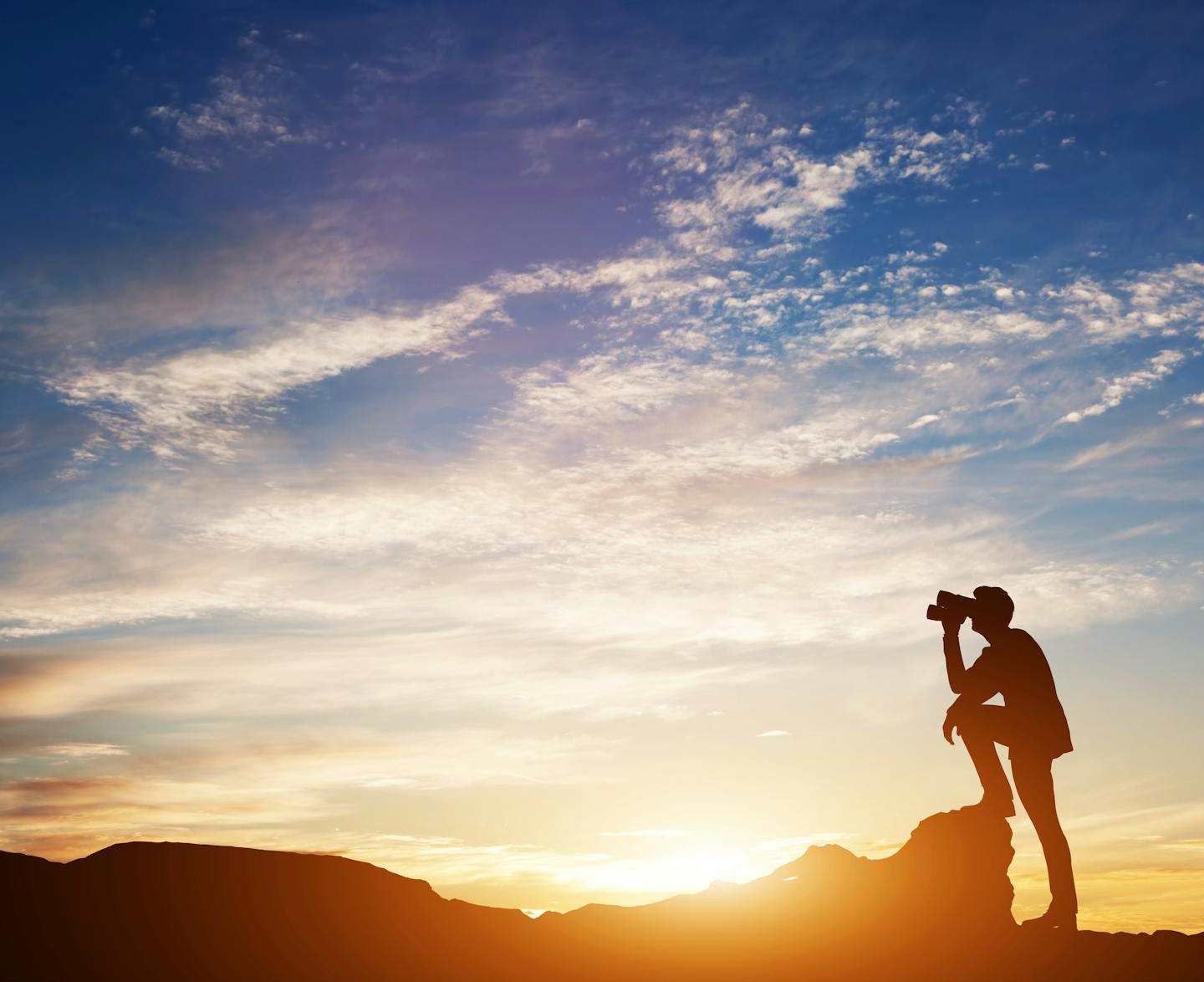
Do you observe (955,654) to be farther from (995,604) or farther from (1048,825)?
(1048,825)

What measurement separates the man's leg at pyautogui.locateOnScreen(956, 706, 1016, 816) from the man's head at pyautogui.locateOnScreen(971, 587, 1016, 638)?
1.41 meters

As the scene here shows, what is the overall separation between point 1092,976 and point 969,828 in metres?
3.09

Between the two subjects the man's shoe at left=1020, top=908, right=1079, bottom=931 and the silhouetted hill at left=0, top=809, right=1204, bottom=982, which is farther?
the man's shoe at left=1020, top=908, right=1079, bottom=931

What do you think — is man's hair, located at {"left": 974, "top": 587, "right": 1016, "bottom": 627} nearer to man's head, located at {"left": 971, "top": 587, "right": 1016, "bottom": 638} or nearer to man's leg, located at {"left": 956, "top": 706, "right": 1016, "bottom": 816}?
man's head, located at {"left": 971, "top": 587, "right": 1016, "bottom": 638}

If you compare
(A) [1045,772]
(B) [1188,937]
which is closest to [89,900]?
(A) [1045,772]

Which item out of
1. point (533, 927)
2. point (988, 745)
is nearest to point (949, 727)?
point (988, 745)

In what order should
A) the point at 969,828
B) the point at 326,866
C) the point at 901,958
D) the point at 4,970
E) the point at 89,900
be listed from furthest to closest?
the point at 969,828
the point at 901,958
the point at 326,866
the point at 89,900
the point at 4,970

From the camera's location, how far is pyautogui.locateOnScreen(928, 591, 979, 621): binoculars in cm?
2061

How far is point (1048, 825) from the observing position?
66.8ft

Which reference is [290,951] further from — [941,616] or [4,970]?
[941,616]

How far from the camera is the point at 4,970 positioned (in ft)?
51.3

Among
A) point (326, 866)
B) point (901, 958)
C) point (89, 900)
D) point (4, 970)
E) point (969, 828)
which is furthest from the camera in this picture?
point (969, 828)

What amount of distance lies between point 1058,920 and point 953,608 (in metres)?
5.65

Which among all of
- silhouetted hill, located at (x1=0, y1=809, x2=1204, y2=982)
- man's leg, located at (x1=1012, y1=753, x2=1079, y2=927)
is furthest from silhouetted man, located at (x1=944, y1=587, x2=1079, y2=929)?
silhouetted hill, located at (x1=0, y1=809, x2=1204, y2=982)
